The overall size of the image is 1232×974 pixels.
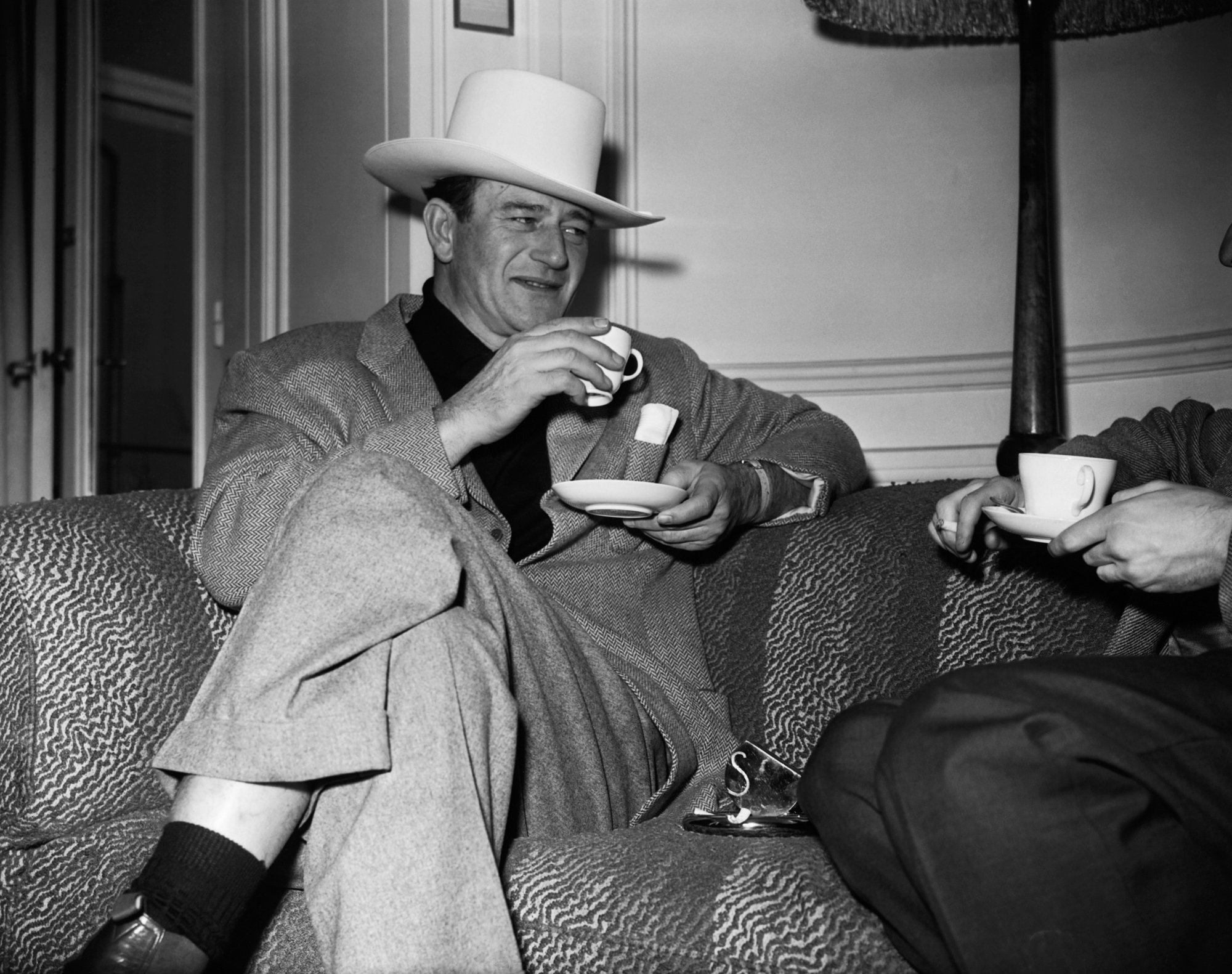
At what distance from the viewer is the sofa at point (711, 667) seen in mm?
1119

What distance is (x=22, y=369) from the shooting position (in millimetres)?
4305

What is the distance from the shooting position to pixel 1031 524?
1.25m

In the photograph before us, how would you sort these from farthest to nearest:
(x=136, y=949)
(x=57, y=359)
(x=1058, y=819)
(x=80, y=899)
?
(x=57, y=359) → (x=80, y=899) → (x=136, y=949) → (x=1058, y=819)

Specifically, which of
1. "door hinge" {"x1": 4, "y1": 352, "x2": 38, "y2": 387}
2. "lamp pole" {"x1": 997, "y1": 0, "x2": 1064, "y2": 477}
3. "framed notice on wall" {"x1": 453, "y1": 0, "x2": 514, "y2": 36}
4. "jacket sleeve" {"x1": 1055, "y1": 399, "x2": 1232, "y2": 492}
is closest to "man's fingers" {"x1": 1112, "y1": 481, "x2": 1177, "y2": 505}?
"jacket sleeve" {"x1": 1055, "y1": 399, "x2": 1232, "y2": 492}

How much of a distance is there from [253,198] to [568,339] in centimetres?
170

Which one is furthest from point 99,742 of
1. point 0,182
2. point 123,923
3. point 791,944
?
point 0,182

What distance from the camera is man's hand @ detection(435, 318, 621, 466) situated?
62.1 inches

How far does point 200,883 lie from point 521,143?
1.24 metres

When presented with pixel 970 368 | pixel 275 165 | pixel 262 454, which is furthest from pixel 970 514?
pixel 275 165

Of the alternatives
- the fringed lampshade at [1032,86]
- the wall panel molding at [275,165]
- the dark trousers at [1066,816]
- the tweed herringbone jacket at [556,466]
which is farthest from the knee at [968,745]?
the wall panel molding at [275,165]

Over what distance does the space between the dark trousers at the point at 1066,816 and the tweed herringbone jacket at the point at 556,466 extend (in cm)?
70

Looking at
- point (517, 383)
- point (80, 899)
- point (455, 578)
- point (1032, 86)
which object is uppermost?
point (1032, 86)

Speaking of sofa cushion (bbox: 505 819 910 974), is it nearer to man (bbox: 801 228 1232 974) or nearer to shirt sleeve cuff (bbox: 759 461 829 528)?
man (bbox: 801 228 1232 974)

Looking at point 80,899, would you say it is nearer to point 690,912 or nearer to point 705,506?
point 690,912
